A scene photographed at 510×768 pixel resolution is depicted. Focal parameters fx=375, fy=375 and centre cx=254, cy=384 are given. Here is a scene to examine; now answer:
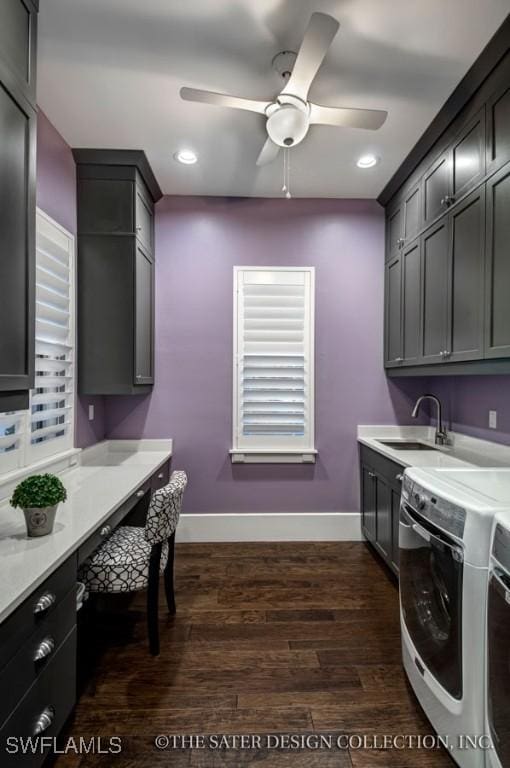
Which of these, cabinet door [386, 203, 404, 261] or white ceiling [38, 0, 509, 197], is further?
cabinet door [386, 203, 404, 261]

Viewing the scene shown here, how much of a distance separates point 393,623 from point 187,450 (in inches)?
79.1

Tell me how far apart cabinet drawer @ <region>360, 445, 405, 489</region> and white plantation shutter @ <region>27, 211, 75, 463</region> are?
2258 mm

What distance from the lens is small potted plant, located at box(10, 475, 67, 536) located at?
58.3 inches

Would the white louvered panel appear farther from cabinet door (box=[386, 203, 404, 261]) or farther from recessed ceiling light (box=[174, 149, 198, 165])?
recessed ceiling light (box=[174, 149, 198, 165])

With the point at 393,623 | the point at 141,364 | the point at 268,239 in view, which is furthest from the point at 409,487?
the point at 268,239

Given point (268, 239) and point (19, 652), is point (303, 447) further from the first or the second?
point (19, 652)

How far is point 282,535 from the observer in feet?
11.1

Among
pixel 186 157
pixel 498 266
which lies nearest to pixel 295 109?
pixel 186 157

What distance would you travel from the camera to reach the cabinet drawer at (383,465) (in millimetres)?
2532

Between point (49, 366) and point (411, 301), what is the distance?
2603mm

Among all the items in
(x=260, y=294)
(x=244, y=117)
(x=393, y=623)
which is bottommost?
(x=393, y=623)

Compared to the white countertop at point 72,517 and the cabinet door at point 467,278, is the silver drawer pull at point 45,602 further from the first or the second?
the cabinet door at point 467,278

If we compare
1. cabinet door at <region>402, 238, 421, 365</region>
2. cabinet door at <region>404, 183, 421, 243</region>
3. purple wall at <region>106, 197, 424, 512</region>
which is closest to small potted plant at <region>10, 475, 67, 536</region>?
purple wall at <region>106, 197, 424, 512</region>

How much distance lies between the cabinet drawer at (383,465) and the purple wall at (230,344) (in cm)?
18
